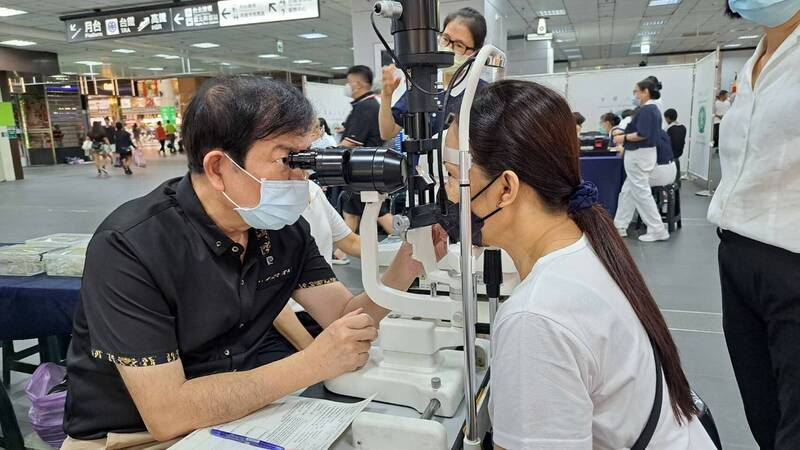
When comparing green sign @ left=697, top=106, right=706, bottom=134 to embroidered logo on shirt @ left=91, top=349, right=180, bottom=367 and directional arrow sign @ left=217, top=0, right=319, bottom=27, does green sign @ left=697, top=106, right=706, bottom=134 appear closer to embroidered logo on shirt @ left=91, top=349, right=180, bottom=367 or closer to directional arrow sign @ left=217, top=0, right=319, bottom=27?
directional arrow sign @ left=217, top=0, right=319, bottom=27

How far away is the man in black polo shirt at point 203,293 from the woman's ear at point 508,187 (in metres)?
0.32

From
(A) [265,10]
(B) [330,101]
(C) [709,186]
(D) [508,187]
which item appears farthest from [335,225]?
(C) [709,186]

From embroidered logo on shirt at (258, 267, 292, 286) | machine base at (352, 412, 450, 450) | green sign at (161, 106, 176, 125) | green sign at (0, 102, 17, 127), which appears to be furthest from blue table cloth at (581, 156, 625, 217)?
green sign at (161, 106, 176, 125)

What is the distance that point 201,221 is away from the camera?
1144 mm

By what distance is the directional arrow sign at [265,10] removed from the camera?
6148 millimetres

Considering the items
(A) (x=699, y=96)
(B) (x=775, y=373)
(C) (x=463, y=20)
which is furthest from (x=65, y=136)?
(B) (x=775, y=373)

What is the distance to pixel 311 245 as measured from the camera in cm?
146

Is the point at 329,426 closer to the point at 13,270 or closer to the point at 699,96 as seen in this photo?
the point at 13,270

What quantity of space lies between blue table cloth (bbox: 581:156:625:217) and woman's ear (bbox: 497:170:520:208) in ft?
15.8

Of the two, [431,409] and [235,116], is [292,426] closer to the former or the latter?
[431,409]

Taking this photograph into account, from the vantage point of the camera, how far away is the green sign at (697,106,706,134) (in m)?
7.36

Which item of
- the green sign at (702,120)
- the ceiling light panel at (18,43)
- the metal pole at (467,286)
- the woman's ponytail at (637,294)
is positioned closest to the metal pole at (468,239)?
the metal pole at (467,286)

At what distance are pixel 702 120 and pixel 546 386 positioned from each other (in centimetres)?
799

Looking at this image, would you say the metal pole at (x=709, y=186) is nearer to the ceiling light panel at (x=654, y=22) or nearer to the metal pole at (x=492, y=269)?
the ceiling light panel at (x=654, y=22)
